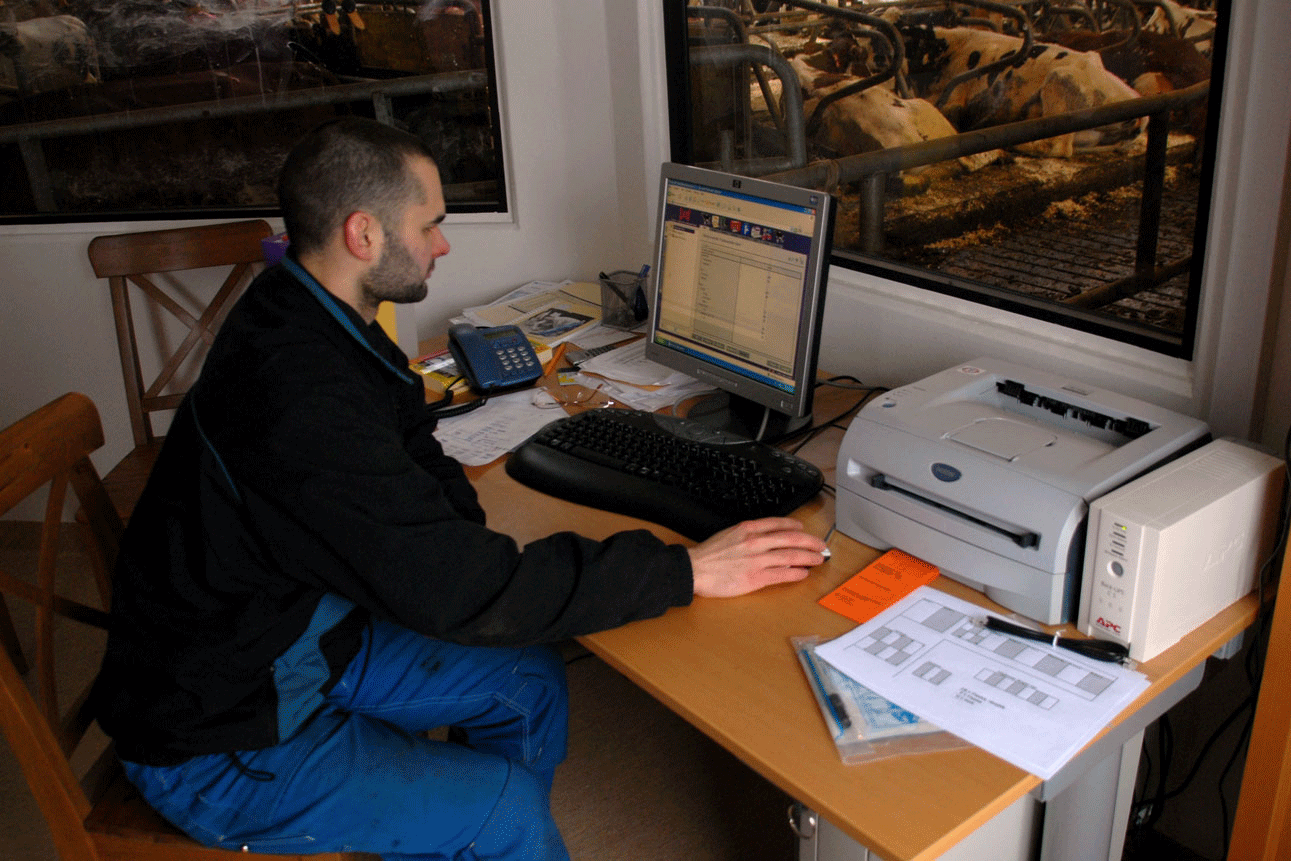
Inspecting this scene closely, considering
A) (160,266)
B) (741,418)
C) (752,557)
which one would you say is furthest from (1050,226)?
(160,266)

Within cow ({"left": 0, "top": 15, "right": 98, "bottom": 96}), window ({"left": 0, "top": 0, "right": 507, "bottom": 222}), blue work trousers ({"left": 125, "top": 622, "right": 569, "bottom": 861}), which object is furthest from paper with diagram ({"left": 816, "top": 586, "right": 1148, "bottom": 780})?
cow ({"left": 0, "top": 15, "right": 98, "bottom": 96})

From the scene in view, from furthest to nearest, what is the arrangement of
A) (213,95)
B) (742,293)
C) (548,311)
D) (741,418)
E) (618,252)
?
(213,95)
(618,252)
(548,311)
(741,418)
(742,293)

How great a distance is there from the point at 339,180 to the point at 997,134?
1096 mm

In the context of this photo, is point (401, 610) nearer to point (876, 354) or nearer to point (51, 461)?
point (51, 461)

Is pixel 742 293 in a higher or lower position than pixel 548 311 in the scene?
higher

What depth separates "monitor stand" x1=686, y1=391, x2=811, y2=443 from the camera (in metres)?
1.75

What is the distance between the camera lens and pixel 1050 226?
1726 millimetres

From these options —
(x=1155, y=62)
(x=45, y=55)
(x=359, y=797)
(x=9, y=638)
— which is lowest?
(x=9, y=638)

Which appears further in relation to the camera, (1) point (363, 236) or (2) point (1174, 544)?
(1) point (363, 236)

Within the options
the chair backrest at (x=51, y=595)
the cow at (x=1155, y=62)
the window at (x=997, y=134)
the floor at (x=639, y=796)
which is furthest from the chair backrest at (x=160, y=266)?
the cow at (x=1155, y=62)

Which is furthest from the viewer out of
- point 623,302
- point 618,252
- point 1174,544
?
point 618,252

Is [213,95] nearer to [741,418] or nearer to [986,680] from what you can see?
[741,418]

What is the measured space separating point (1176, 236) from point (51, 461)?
64.4 inches

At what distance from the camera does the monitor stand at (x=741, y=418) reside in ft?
5.76
